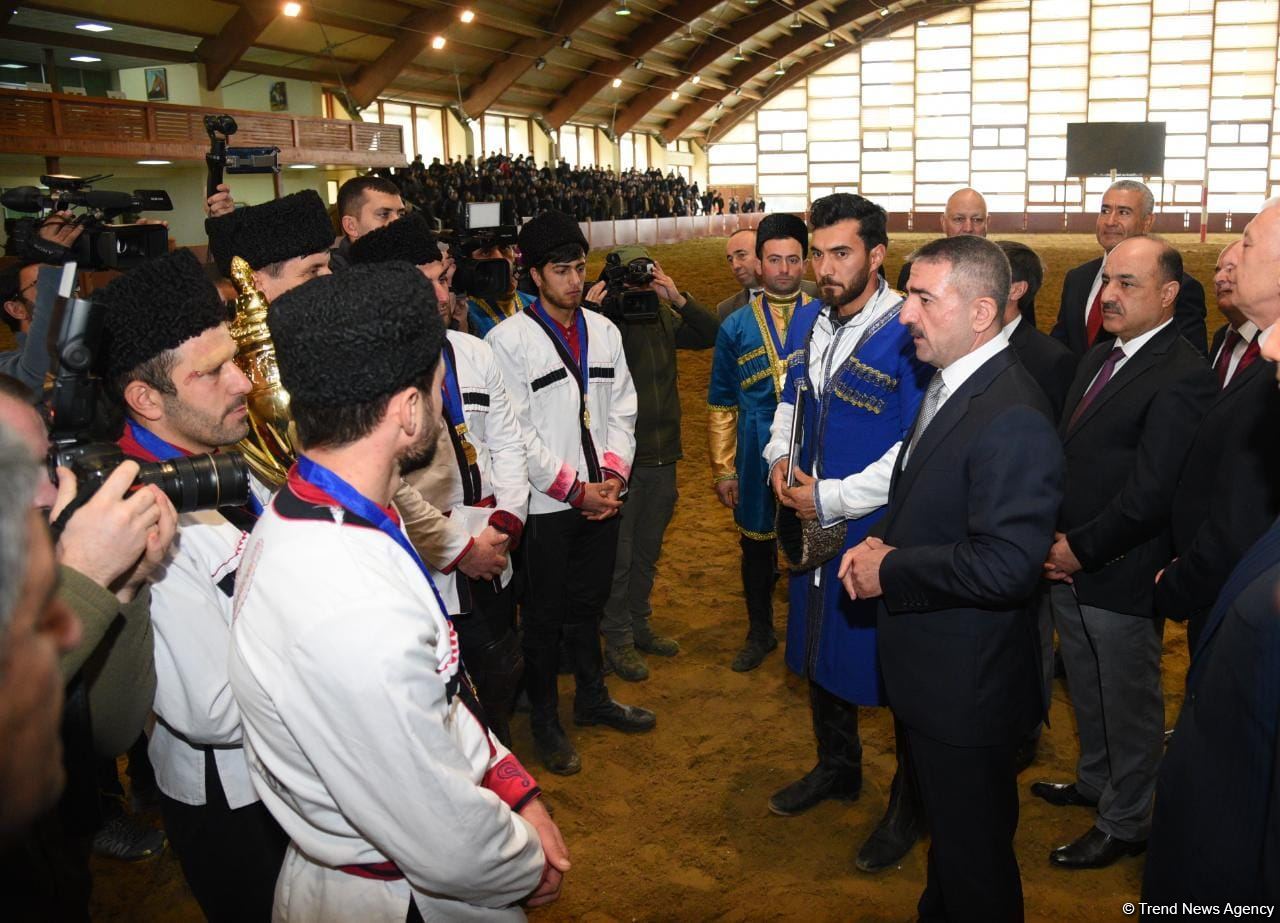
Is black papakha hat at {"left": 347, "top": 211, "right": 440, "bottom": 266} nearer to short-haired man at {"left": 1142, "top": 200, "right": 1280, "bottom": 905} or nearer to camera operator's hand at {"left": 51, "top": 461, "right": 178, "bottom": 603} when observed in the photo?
camera operator's hand at {"left": 51, "top": 461, "right": 178, "bottom": 603}

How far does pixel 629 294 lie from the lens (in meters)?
4.12

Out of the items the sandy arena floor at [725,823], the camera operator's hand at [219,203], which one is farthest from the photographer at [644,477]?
the camera operator's hand at [219,203]

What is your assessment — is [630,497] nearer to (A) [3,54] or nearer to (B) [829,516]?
(B) [829,516]

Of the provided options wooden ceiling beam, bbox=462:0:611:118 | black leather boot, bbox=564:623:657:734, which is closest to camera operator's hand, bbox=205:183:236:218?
black leather boot, bbox=564:623:657:734

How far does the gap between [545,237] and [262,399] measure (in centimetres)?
163

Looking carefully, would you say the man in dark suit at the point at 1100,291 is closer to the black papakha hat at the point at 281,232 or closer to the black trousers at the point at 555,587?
the black trousers at the point at 555,587

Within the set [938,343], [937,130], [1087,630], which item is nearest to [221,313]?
[938,343]

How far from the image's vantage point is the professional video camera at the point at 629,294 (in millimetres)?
4129

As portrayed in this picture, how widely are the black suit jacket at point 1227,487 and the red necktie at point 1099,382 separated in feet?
1.44

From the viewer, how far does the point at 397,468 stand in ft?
4.71

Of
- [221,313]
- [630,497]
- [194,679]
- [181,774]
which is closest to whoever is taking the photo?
[194,679]

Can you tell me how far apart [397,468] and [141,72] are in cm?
1845

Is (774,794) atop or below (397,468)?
below

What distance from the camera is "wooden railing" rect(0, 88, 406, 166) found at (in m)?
11.9
